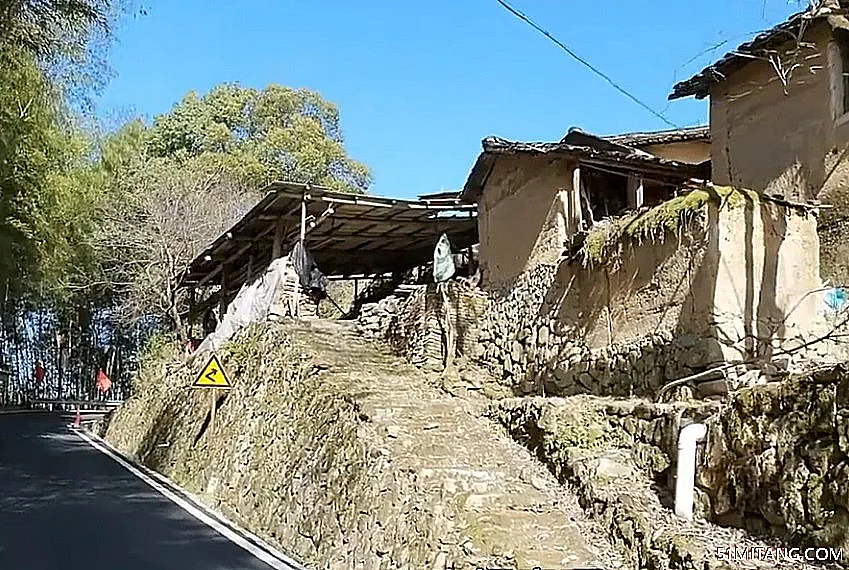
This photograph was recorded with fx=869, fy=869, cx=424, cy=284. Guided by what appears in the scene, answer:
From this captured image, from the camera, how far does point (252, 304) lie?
20.0 meters

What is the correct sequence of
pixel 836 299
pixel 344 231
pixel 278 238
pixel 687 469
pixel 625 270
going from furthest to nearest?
pixel 344 231 → pixel 278 238 → pixel 625 270 → pixel 836 299 → pixel 687 469

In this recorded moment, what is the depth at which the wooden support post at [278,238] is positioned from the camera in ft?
64.7

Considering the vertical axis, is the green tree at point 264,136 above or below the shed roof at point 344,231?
above

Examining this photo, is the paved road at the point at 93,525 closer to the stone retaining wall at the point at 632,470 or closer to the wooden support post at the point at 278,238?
the stone retaining wall at the point at 632,470

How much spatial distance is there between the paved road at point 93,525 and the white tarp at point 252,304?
397 centimetres

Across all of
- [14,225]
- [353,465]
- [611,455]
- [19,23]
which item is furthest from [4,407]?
[611,455]

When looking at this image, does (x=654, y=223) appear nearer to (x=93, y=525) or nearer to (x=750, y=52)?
(x=750, y=52)

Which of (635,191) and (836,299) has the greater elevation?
(635,191)

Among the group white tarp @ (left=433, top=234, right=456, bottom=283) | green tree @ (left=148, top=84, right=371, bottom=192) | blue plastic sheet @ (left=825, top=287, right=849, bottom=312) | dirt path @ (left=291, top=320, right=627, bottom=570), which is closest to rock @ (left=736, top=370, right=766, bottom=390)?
blue plastic sheet @ (left=825, top=287, right=849, bottom=312)

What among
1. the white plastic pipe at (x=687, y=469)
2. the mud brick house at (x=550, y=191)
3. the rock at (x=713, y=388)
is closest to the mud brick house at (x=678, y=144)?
the mud brick house at (x=550, y=191)

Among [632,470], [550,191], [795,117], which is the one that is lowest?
[632,470]

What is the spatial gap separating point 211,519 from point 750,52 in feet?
34.0

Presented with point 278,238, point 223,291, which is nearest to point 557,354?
point 278,238

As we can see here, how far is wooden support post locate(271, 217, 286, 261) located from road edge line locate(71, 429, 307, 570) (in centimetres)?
541
